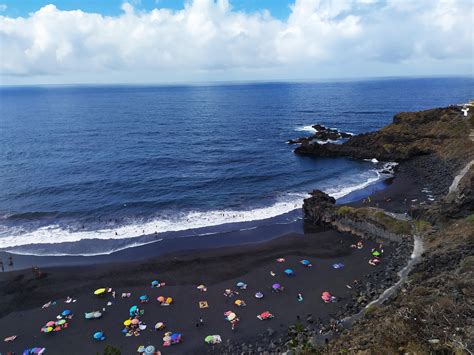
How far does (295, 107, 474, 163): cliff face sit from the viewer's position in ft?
298

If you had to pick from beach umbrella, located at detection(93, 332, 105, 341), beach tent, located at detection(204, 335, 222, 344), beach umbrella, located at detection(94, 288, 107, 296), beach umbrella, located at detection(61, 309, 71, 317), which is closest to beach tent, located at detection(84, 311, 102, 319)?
beach umbrella, located at detection(61, 309, 71, 317)

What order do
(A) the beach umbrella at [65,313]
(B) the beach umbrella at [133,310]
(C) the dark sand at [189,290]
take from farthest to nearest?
1. (B) the beach umbrella at [133,310]
2. (A) the beach umbrella at [65,313]
3. (C) the dark sand at [189,290]

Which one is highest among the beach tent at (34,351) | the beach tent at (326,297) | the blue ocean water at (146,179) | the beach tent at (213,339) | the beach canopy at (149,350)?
the blue ocean water at (146,179)

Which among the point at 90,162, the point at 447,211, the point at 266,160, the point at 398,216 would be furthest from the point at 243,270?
the point at 90,162

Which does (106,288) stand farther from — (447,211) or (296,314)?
(447,211)

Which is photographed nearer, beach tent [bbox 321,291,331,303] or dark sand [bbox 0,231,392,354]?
dark sand [bbox 0,231,392,354]

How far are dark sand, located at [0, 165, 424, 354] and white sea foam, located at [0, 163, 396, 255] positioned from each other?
7.27 m

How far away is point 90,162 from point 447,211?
81480 mm

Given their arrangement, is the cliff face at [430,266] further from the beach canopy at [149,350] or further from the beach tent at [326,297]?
the beach canopy at [149,350]

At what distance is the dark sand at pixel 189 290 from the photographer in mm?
34406

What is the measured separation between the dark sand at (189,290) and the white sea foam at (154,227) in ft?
23.8

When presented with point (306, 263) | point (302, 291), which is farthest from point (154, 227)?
point (302, 291)

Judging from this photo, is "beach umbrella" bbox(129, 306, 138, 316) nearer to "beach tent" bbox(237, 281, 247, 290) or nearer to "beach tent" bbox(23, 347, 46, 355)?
"beach tent" bbox(23, 347, 46, 355)

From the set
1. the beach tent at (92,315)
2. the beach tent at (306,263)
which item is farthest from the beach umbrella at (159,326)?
the beach tent at (306,263)
